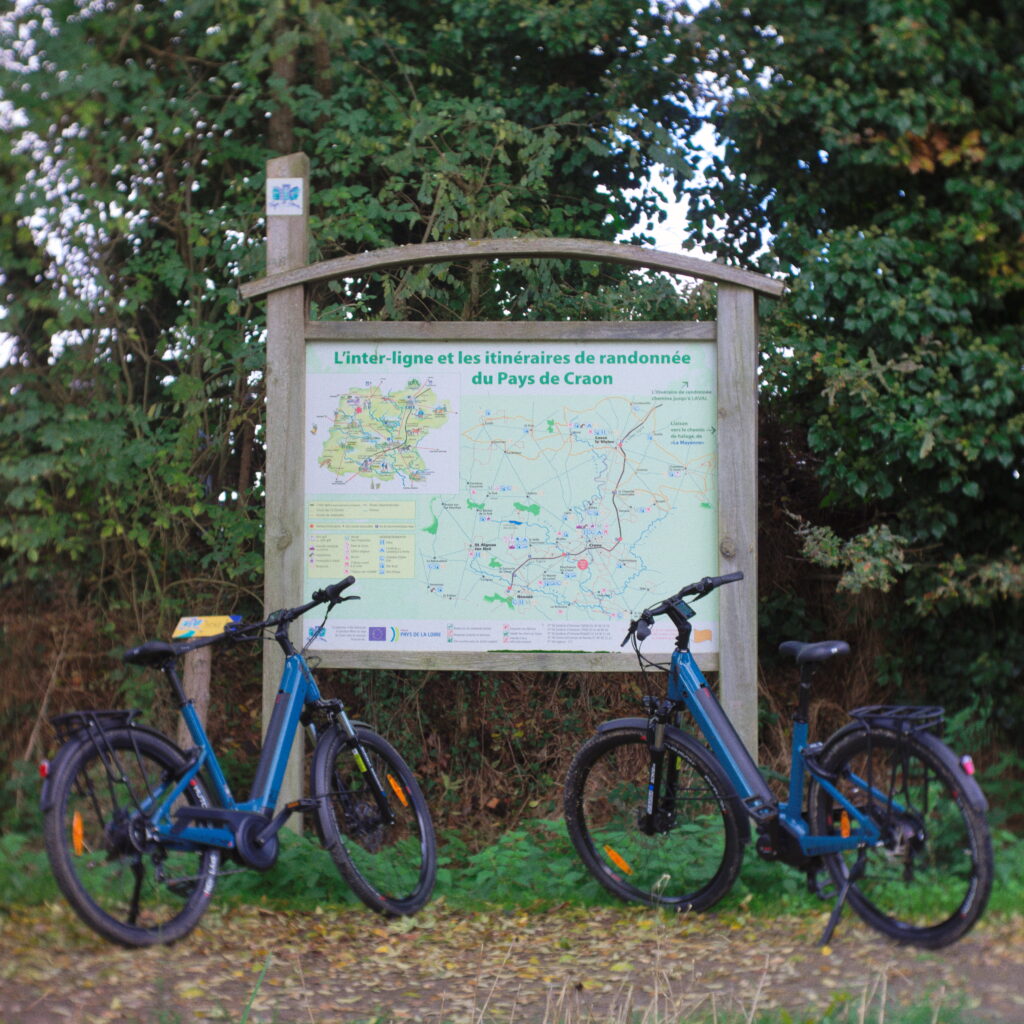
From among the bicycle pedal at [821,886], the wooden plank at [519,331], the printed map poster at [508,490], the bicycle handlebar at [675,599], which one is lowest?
the bicycle pedal at [821,886]

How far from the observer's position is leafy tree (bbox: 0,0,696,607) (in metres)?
6.68

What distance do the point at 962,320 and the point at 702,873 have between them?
349 centimetres

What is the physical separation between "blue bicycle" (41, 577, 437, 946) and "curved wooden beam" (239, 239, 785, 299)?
1591 millimetres

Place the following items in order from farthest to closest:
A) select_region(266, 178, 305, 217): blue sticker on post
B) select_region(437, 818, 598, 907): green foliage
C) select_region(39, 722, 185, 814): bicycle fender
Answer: select_region(266, 178, 305, 217): blue sticker on post
select_region(437, 818, 598, 907): green foliage
select_region(39, 722, 185, 814): bicycle fender

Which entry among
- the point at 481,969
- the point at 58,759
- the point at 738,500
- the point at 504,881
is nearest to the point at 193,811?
the point at 58,759

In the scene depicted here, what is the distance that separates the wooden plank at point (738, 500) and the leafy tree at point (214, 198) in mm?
1725

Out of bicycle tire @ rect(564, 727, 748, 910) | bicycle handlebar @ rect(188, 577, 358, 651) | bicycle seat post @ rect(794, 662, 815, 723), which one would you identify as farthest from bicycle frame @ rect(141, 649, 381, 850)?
bicycle seat post @ rect(794, 662, 815, 723)

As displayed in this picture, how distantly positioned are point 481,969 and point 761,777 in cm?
130

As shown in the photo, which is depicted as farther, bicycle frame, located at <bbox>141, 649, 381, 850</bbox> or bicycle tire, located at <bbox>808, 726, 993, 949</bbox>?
bicycle frame, located at <bbox>141, 649, 381, 850</bbox>

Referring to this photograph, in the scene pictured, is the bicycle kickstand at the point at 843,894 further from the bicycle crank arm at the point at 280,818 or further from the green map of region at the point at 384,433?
the green map of region at the point at 384,433

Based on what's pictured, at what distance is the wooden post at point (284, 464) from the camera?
5391 millimetres

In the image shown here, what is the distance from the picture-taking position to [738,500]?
5.32 meters

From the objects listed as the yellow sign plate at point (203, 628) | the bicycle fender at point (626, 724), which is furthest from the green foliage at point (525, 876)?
the yellow sign plate at point (203, 628)

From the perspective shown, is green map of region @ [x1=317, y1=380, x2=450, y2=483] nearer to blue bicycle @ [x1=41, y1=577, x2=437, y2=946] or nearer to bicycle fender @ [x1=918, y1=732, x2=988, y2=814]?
blue bicycle @ [x1=41, y1=577, x2=437, y2=946]
